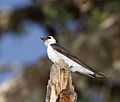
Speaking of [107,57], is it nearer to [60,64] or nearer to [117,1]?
→ [117,1]

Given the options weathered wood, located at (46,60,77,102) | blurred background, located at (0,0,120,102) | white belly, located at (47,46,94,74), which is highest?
blurred background, located at (0,0,120,102)

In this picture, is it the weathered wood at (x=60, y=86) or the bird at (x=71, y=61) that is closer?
the weathered wood at (x=60, y=86)

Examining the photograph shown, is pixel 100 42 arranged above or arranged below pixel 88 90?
above

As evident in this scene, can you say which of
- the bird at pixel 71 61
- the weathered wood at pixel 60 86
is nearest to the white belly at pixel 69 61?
the bird at pixel 71 61

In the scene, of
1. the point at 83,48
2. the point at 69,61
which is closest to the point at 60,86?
the point at 69,61

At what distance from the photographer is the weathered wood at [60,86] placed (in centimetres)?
399

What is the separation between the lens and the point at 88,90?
35.7 ft

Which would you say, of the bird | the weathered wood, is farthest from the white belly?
the weathered wood

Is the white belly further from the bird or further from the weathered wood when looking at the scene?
the weathered wood

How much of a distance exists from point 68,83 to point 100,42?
6.81 meters

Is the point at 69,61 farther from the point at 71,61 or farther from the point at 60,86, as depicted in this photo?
the point at 60,86

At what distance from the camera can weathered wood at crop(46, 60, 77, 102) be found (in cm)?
399

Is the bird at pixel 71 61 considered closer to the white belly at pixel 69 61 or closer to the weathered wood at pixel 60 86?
the white belly at pixel 69 61

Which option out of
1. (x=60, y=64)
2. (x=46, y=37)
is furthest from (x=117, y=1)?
(x=60, y=64)
